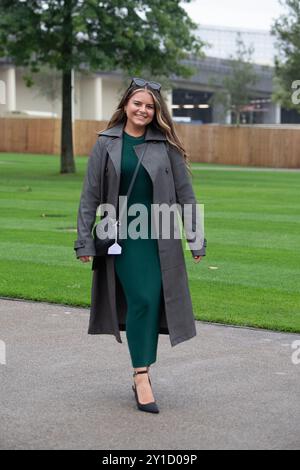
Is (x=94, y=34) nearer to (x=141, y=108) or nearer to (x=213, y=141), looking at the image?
(x=213, y=141)

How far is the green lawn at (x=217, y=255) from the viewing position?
9.76 m

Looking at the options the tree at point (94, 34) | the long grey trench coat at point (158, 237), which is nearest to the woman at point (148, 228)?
the long grey trench coat at point (158, 237)

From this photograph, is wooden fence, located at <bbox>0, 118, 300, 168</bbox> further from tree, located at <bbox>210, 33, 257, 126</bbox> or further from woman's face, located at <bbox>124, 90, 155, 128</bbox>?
woman's face, located at <bbox>124, 90, 155, 128</bbox>

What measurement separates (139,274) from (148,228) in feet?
0.95

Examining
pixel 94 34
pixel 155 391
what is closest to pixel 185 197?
pixel 155 391

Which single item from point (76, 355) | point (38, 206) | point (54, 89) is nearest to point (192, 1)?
point (38, 206)

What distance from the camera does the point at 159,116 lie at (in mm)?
6262

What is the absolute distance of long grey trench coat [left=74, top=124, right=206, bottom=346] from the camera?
6195 millimetres

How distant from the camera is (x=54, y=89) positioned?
7350 cm

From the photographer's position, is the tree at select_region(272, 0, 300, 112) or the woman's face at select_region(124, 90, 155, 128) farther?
the tree at select_region(272, 0, 300, 112)

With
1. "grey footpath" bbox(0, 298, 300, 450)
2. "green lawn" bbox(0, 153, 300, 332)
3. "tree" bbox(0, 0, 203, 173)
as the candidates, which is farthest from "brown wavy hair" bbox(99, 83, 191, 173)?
"tree" bbox(0, 0, 203, 173)

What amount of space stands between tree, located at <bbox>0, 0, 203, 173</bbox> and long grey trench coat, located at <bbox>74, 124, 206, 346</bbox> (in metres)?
25.1
